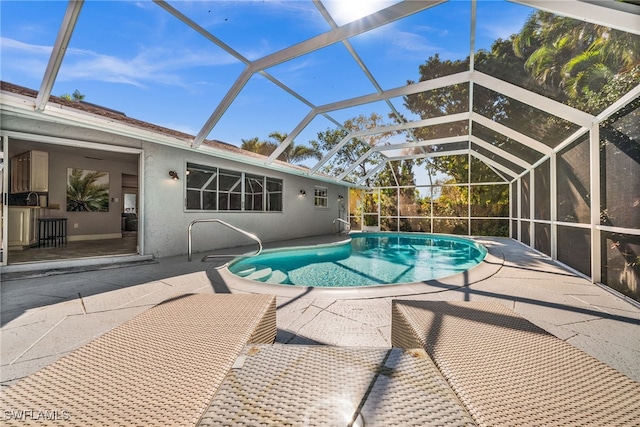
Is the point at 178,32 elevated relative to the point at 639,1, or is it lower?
elevated

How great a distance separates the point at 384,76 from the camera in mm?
5738

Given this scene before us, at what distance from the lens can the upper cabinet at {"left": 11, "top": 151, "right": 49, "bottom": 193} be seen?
6887 millimetres

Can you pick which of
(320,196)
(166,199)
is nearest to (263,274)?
(166,199)

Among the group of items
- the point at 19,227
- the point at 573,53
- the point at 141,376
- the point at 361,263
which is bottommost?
the point at 361,263

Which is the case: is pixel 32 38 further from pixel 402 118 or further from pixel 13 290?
pixel 402 118

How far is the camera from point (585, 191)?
430cm

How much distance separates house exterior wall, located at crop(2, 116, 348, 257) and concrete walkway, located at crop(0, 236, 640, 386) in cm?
178

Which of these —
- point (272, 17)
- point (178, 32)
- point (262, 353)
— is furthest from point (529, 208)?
point (178, 32)

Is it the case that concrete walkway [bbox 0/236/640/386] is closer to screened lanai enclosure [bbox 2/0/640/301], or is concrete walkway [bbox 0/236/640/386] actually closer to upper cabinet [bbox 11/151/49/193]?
screened lanai enclosure [bbox 2/0/640/301]

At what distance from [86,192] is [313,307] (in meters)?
10.2

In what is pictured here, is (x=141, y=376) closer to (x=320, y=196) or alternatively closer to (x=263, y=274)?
(x=263, y=274)

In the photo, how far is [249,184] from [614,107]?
847 cm

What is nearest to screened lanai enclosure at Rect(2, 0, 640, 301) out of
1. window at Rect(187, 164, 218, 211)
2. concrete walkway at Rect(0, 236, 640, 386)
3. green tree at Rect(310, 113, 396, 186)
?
concrete walkway at Rect(0, 236, 640, 386)

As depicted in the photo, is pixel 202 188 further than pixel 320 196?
No
